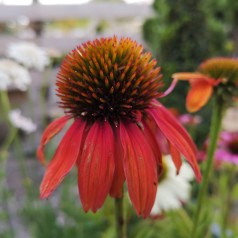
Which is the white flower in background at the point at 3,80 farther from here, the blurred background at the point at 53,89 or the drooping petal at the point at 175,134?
the drooping petal at the point at 175,134

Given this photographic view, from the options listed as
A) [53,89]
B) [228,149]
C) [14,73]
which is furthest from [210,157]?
[53,89]

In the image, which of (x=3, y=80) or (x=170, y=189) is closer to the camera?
(x=170, y=189)

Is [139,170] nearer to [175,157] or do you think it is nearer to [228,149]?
[175,157]

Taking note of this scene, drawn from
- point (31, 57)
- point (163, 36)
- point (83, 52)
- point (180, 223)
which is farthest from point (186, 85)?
point (83, 52)

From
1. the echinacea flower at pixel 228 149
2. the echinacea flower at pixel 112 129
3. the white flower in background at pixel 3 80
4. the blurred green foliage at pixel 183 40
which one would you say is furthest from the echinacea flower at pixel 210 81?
the blurred green foliage at pixel 183 40

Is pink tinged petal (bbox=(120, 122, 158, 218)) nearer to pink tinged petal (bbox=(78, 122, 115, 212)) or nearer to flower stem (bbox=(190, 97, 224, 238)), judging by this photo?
pink tinged petal (bbox=(78, 122, 115, 212))

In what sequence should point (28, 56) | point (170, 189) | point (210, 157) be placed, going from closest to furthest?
point (210, 157)
point (170, 189)
point (28, 56)
